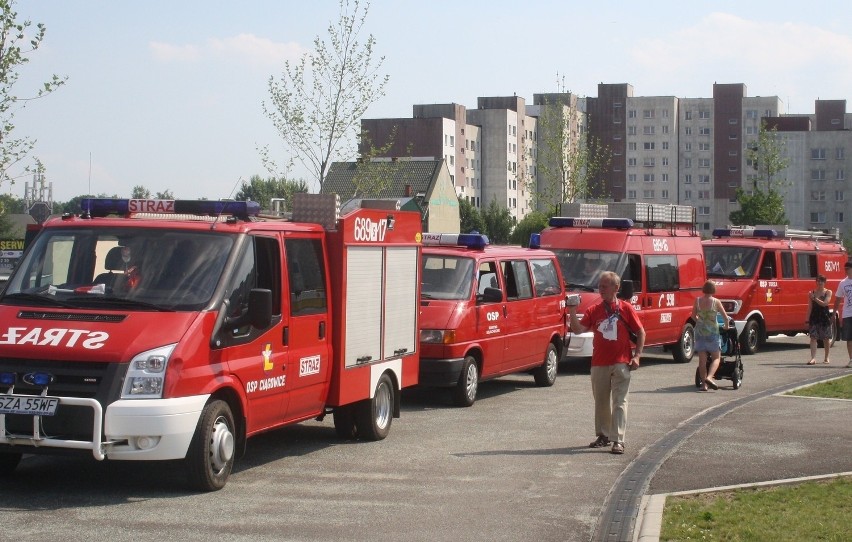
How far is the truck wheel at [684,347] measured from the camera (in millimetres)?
24578

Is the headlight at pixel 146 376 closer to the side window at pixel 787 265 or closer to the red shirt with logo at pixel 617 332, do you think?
the red shirt with logo at pixel 617 332

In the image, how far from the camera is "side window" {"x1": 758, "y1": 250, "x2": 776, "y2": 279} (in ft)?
90.3

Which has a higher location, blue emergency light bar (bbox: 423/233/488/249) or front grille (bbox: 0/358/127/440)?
blue emergency light bar (bbox: 423/233/488/249)

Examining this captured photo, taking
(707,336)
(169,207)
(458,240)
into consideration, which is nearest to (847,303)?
(707,336)

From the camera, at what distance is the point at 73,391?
9109mm

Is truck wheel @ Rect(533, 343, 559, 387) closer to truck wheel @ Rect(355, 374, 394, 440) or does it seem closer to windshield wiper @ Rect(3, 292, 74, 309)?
truck wheel @ Rect(355, 374, 394, 440)

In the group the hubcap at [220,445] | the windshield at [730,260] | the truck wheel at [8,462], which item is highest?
the windshield at [730,260]

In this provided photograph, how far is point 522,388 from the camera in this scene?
63.1 ft

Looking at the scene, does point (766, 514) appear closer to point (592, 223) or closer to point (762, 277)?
point (592, 223)

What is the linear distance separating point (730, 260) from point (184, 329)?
20321 mm

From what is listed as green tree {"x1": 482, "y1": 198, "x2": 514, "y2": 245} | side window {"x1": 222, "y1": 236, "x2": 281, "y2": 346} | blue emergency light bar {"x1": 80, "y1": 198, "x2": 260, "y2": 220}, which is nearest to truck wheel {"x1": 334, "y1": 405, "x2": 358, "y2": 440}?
side window {"x1": 222, "y1": 236, "x2": 281, "y2": 346}

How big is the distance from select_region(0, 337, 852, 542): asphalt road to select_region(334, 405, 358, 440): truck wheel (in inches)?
6.1

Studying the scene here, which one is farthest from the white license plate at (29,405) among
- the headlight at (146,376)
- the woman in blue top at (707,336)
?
the woman in blue top at (707,336)

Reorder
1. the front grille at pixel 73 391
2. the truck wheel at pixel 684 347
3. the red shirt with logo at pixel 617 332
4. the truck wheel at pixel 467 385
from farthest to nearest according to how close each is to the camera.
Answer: the truck wheel at pixel 684 347 < the truck wheel at pixel 467 385 < the red shirt with logo at pixel 617 332 < the front grille at pixel 73 391
